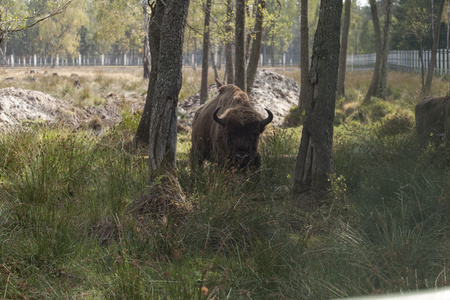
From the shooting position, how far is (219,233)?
196 inches

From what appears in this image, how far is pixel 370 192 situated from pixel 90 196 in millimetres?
3746

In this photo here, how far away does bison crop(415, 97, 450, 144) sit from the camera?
27.3ft

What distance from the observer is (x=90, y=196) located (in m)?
5.95

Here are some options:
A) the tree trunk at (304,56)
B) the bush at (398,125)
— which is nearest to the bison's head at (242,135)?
the bush at (398,125)

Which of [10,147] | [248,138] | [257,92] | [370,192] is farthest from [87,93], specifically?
[370,192]

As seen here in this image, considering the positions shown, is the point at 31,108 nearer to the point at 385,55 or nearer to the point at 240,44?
the point at 240,44

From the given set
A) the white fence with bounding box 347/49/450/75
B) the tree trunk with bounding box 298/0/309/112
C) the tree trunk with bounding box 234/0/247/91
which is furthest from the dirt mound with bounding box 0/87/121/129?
the white fence with bounding box 347/49/450/75

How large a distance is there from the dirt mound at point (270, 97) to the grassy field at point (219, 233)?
8895 mm

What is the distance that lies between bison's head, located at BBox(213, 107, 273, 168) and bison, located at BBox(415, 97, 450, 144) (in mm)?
3358

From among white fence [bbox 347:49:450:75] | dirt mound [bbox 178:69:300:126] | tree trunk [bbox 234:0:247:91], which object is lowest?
dirt mound [bbox 178:69:300:126]

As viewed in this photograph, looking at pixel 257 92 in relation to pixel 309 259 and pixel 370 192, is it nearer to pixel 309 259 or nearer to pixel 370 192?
pixel 370 192

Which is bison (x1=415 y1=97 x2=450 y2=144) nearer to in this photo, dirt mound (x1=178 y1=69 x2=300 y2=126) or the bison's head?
the bison's head

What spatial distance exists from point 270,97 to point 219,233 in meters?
13.2

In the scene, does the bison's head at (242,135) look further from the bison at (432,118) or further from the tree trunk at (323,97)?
the bison at (432,118)
